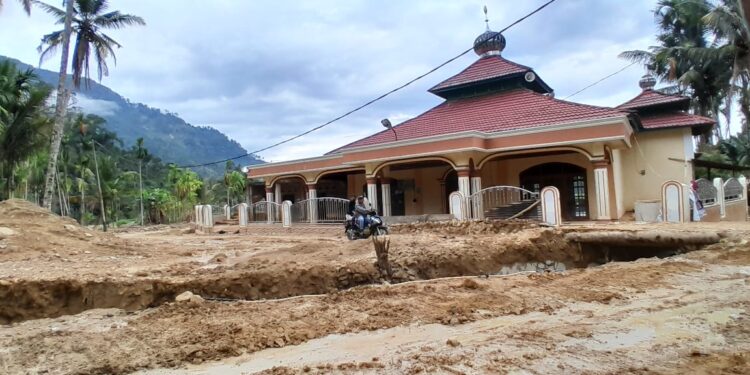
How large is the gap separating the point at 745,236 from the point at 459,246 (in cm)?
552

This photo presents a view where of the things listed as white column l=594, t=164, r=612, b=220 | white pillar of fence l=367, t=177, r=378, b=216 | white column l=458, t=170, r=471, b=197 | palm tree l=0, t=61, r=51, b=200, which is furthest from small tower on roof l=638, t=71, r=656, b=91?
palm tree l=0, t=61, r=51, b=200

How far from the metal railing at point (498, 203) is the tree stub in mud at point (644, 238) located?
328 cm

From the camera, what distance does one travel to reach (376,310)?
6.09 m

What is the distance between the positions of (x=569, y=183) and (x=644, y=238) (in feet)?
25.5

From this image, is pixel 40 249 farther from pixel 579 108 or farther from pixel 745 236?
pixel 579 108

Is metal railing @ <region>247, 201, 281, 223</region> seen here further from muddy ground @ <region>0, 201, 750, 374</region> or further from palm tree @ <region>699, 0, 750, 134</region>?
palm tree @ <region>699, 0, 750, 134</region>

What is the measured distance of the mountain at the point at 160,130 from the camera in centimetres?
14550

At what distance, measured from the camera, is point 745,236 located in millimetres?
8969

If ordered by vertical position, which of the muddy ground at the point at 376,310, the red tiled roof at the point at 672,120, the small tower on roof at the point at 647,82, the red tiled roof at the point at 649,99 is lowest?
the muddy ground at the point at 376,310

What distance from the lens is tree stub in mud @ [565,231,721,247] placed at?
9.34 metres

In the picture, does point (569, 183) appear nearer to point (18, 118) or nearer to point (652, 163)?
point (652, 163)

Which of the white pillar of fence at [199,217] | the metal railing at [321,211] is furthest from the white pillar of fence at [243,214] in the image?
the white pillar of fence at [199,217]

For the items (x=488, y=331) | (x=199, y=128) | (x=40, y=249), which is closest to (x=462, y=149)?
(x=488, y=331)

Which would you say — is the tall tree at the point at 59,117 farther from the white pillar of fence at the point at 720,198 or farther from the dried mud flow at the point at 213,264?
the white pillar of fence at the point at 720,198
